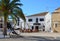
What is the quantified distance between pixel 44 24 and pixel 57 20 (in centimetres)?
1589

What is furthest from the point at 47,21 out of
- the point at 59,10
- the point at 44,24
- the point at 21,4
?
the point at 21,4

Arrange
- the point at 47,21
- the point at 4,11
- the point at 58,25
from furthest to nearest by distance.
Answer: the point at 47,21 < the point at 58,25 < the point at 4,11

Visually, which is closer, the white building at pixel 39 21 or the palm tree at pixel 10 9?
the palm tree at pixel 10 9

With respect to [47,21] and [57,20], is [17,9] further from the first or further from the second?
[47,21]

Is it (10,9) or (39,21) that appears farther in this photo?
(39,21)

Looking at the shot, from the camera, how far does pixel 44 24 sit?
73250 millimetres

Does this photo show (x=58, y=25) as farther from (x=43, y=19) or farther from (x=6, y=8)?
(x=6, y=8)

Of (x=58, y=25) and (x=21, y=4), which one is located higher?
(x=21, y=4)

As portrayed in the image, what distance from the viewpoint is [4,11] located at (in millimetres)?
31422

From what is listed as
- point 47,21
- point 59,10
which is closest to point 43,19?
point 47,21

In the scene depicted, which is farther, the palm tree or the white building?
the white building

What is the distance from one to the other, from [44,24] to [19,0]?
4179cm

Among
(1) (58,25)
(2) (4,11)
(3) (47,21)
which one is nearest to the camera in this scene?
(2) (4,11)

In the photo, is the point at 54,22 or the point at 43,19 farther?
the point at 43,19
